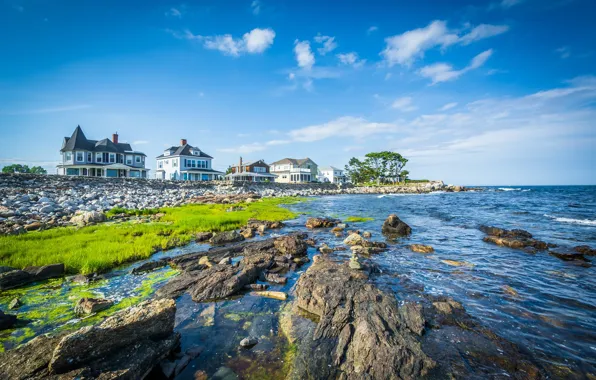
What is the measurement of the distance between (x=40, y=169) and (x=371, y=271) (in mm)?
139945

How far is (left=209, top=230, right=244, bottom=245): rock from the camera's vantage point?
559 inches

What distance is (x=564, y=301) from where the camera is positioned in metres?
7.80

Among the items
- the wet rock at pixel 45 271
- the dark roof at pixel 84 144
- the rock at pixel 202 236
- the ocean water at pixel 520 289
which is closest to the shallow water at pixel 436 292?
the ocean water at pixel 520 289

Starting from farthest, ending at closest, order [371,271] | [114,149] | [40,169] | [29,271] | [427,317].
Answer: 1. [40,169]
2. [114,149]
3. [371,271]
4. [29,271]
5. [427,317]

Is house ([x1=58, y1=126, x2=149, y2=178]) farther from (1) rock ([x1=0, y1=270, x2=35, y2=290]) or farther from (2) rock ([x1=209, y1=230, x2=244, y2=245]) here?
(1) rock ([x1=0, y1=270, x2=35, y2=290])

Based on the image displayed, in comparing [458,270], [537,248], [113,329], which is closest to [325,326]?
[113,329]

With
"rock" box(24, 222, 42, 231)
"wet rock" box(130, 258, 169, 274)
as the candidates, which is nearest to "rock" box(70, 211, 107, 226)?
"rock" box(24, 222, 42, 231)

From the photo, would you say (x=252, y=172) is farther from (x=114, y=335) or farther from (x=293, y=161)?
(x=114, y=335)

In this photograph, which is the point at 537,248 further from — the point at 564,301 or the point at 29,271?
the point at 29,271

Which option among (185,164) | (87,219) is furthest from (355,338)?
(185,164)

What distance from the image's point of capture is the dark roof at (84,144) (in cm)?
5269

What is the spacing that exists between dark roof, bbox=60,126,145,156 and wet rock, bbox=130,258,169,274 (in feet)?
194

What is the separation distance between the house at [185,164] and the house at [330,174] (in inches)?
2167

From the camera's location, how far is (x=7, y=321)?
19.0ft
